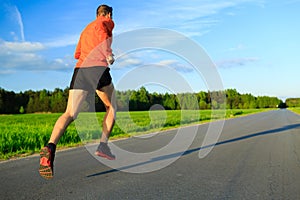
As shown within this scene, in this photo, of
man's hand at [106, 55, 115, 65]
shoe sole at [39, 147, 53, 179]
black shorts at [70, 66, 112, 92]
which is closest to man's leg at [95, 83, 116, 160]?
black shorts at [70, 66, 112, 92]

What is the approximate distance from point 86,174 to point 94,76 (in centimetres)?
136

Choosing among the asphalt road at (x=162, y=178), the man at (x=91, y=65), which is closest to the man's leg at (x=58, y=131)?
the man at (x=91, y=65)

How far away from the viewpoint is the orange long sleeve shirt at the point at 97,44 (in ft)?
12.7

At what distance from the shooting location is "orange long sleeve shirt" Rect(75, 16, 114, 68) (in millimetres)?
3867

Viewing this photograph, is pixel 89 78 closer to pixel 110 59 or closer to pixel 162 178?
pixel 110 59

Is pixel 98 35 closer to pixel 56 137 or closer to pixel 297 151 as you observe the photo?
pixel 56 137

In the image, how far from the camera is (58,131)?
3.68 metres

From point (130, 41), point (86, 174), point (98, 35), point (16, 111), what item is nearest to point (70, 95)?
point (98, 35)

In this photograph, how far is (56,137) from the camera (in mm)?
3633

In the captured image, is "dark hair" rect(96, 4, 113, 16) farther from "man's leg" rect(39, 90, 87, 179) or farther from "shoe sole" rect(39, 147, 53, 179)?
"shoe sole" rect(39, 147, 53, 179)

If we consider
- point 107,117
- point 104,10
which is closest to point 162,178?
point 107,117

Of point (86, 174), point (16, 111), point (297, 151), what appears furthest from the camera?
point (16, 111)

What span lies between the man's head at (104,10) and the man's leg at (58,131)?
3.50ft

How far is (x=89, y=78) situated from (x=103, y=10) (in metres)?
0.93
